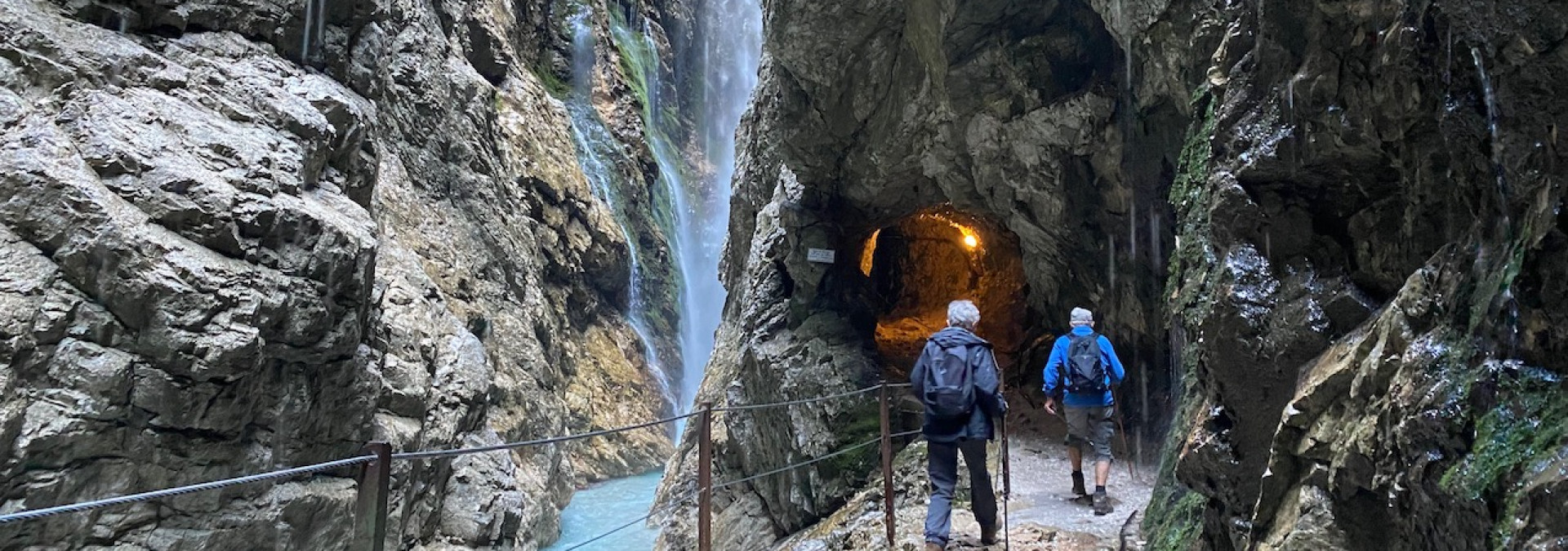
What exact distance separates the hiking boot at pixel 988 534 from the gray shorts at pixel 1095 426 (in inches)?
63.0

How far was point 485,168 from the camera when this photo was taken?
17.9 m

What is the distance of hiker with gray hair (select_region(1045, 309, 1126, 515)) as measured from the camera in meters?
6.39

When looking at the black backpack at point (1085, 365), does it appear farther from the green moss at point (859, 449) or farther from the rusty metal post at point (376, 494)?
the rusty metal post at point (376, 494)

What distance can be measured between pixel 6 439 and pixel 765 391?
8.46 metres

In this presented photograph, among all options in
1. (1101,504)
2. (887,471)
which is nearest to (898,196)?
(1101,504)

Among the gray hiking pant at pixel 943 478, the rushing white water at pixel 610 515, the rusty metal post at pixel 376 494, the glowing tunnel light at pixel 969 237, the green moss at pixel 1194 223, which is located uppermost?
the glowing tunnel light at pixel 969 237

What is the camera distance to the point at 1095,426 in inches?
258

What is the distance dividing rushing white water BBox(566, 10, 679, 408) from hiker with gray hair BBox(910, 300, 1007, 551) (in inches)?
803

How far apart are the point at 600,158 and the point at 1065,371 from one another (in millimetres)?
21842

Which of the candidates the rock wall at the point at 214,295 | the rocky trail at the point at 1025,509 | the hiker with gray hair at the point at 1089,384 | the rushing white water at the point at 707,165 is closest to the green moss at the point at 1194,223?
the hiker with gray hair at the point at 1089,384

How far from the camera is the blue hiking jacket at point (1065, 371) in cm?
644

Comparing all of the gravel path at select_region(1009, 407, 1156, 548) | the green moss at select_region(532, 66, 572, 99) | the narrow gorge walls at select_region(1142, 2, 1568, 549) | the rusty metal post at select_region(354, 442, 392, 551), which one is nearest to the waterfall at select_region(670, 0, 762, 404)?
the green moss at select_region(532, 66, 572, 99)

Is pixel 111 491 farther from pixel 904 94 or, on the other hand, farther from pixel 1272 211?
pixel 904 94

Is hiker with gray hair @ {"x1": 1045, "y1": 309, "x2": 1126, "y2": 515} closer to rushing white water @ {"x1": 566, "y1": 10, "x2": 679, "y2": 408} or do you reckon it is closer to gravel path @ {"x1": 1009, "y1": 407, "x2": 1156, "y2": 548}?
gravel path @ {"x1": 1009, "y1": 407, "x2": 1156, "y2": 548}
